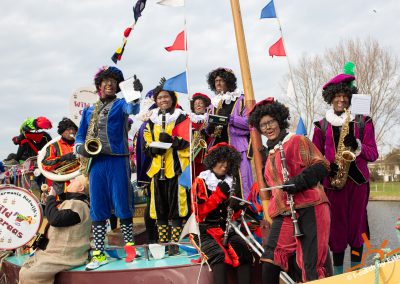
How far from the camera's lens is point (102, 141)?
4.50 metres

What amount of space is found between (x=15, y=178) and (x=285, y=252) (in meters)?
4.86

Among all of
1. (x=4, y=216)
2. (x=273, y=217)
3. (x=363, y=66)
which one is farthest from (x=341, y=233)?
(x=363, y=66)

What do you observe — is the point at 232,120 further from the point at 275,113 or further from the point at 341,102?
the point at 275,113

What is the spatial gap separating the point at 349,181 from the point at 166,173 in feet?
6.00

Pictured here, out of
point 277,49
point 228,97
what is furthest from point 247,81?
point 228,97

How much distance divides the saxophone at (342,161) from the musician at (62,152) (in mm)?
3553

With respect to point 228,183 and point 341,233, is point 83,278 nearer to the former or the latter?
point 228,183

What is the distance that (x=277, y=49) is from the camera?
4.24 meters

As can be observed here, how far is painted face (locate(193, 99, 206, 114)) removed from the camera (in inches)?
230

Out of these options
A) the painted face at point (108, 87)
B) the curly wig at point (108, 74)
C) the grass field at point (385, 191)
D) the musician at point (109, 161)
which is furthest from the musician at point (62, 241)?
the grass field at point (385, 191)

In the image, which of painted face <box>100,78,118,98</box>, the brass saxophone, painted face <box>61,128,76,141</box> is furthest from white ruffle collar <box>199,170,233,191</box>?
painted face <box>61,128,76,141</box>

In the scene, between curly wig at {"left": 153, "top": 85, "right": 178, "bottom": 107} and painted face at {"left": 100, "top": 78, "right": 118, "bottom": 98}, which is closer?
painted face at {"left": 100, "top": 78, "right": 118, "bottom": 98}

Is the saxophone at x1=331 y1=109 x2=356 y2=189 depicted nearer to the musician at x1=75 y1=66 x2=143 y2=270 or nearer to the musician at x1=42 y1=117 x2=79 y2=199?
the musician at x1=75 y1=66 x2=143 y2=270

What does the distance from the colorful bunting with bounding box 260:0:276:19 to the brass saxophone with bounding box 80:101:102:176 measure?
192cm
